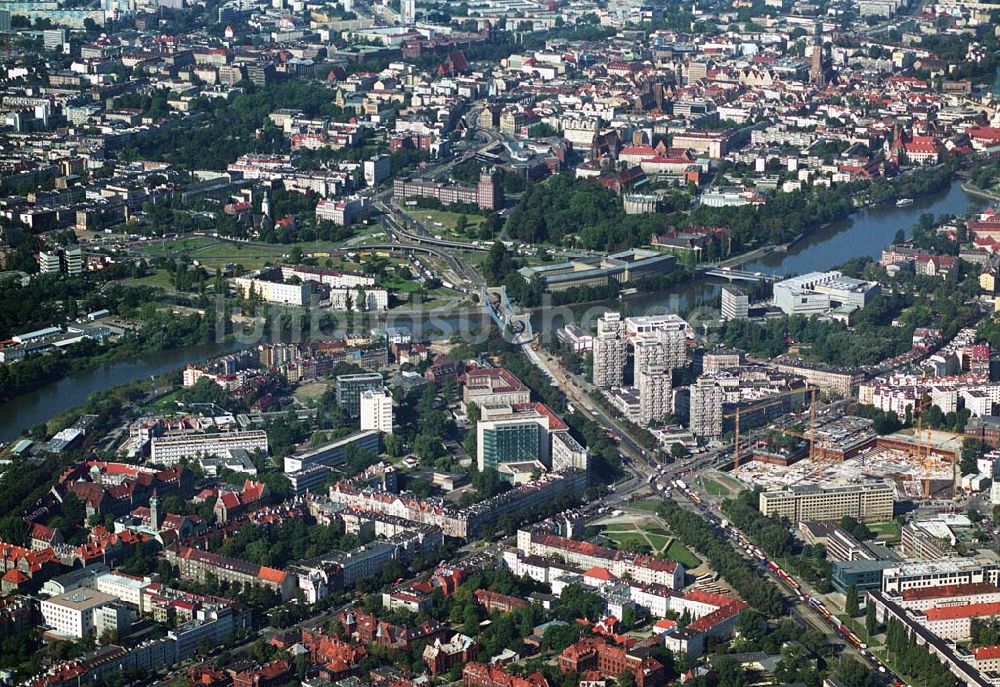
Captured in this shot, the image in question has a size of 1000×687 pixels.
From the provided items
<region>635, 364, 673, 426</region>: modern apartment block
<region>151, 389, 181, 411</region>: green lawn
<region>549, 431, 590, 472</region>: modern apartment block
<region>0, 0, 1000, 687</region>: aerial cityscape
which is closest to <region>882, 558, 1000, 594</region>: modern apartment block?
<region>0, 0, 1000, 687</region>: aerial cityscape

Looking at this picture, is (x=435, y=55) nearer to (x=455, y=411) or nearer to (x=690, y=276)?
(x=690, y=276)

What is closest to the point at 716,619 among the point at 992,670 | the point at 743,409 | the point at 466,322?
the point at 992,670

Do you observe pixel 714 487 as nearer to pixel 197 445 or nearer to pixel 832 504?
pixel 832 504

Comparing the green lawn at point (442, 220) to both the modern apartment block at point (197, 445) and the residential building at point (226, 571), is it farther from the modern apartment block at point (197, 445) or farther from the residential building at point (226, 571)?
the residential building at point (226, 571)

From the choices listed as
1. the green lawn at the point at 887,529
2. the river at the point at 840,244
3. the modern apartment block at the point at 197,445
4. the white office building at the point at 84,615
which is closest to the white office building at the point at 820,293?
the river at the point at 840,244

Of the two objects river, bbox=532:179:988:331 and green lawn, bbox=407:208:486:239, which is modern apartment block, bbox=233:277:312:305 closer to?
river, bbox=532:179:988:331

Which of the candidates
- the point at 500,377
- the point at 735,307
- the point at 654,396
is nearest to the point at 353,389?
the point at 500,377
